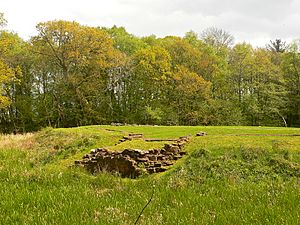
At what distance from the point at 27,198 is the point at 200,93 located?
41159mm

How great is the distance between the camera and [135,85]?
5144 cm

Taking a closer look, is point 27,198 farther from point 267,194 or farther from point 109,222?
point 267,194

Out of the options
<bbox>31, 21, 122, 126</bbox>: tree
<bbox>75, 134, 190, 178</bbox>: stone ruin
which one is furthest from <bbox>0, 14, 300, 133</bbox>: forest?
<bbox>75, 134, 190, 178</bbox>: stone ruin

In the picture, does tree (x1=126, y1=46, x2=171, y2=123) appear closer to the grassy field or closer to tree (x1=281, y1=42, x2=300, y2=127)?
tree (x1=281, y1=42, x2=300, y2=127)

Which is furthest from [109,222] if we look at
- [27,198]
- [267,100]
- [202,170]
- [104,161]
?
[267,100]

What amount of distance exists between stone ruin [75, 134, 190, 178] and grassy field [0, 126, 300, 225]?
0.58 m

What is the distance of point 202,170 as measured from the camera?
39.2 ft

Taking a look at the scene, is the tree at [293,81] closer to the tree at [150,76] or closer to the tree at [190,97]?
the tree at [190,97]

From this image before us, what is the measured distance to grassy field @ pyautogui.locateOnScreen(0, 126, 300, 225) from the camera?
5934mm

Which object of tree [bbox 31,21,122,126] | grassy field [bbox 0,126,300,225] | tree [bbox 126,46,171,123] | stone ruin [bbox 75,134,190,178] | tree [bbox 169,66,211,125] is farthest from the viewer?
tree [bbox 126,46,171,123]

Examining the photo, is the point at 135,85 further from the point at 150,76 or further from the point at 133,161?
the point at 133,161

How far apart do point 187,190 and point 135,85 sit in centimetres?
4359

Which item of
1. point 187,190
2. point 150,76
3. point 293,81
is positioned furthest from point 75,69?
point 187,190

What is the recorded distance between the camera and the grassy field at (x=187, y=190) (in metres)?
5.93
